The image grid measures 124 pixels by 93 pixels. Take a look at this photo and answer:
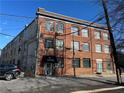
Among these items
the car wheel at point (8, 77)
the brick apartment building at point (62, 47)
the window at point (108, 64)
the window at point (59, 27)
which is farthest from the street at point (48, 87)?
the window at point (108, 64)

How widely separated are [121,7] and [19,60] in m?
28.0

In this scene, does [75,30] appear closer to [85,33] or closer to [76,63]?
[85,33]

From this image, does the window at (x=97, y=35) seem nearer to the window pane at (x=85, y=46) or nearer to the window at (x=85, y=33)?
the window at (x=85, y=33)

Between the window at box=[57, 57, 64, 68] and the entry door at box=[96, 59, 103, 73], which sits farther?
the entry door at box=[96, 59, 103, 73]

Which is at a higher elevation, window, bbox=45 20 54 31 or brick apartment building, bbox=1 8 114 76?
window, bbox=45 20 54 31

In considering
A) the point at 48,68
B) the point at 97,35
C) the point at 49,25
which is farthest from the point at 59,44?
the point at 97,35

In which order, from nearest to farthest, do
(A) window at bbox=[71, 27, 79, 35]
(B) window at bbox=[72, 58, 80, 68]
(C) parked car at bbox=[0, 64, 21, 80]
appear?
(C) parked car at bbox=[0, 64, 21, 80], (B) window at bbox=[72, 58, 80, 68], (A) window at bbox=[71, 27, 79, 35]

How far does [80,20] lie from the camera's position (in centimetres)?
3628

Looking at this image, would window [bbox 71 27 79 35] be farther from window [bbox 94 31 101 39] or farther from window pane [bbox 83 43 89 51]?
window [bbox 94 31 101 39]

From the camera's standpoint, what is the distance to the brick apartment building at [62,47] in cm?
3073

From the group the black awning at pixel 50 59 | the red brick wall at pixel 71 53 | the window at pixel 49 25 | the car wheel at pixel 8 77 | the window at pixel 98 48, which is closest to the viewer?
the car wheel at pixel 8 77

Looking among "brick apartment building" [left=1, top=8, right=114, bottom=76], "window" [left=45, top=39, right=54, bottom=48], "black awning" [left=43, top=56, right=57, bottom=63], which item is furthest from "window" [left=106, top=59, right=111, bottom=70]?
"window" [left=45, top=39, right=54, bottom=48]

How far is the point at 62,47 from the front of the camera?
3300 cm

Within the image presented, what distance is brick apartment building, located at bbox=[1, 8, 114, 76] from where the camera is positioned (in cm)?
3073
